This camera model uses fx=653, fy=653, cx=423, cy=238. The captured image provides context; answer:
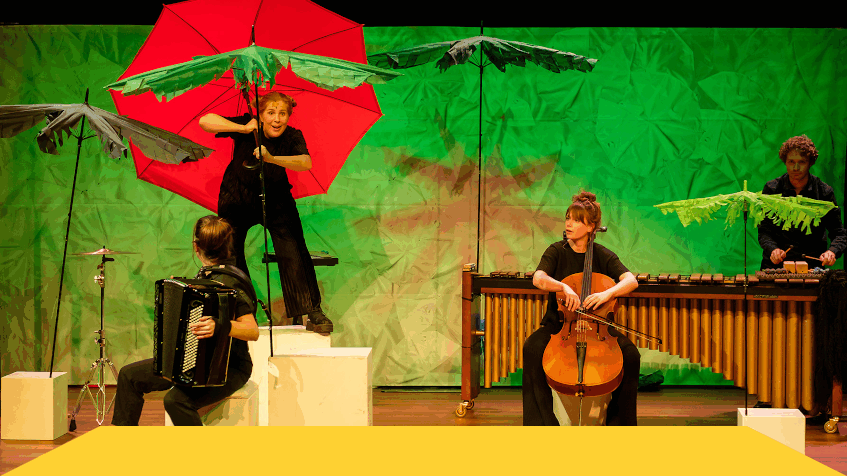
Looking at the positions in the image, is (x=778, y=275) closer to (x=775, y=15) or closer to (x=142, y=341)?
(x=775, y=15)

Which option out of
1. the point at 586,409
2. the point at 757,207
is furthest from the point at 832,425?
the point at 586,409

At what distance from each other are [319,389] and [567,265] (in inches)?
58.1

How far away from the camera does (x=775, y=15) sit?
521 centimetres

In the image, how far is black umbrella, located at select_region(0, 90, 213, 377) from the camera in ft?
10.8

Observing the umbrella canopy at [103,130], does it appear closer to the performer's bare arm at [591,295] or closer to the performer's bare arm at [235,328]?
the performer's bare arm at [235,328]

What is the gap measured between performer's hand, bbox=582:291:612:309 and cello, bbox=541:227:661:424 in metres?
0.03

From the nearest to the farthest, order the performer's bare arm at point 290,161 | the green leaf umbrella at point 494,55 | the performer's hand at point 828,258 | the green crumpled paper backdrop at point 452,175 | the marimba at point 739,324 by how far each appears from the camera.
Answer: the performer's bare arm at point 290,161 → the marimba at point 739,324 → the green leaf umbrella at point 494,55 → the performer's hand at point 828,258 → the green crumpled paper backdrop at point 452,175

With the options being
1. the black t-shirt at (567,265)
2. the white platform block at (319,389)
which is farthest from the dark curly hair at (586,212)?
the white platform block at (319,389)

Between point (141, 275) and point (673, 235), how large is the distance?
441 centimetres

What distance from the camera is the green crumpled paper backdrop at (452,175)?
5.32m

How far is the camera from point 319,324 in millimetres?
4035

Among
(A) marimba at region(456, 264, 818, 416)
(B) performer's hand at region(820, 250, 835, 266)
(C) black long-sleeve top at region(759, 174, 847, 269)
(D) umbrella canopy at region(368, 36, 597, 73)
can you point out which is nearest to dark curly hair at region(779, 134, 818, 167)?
(C) black long-sleeve top at region(759, 174, 847, 269)

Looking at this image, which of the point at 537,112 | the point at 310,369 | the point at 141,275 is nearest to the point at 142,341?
the point at 141,275

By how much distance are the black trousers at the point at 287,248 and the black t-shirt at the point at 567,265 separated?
4.84 feet
